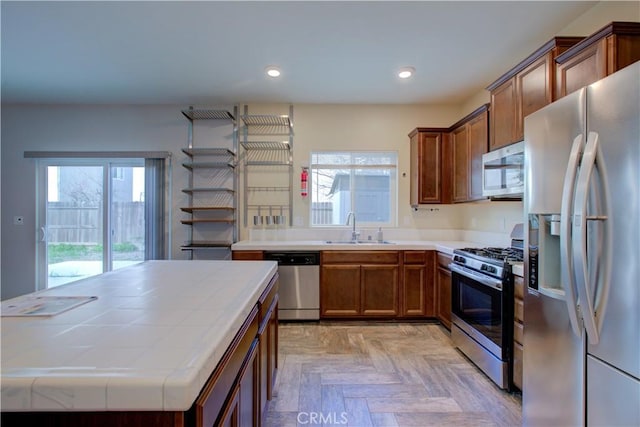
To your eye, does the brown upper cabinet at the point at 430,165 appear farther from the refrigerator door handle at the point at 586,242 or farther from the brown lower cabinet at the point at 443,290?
the refrigerator door handle at the point at 586,242

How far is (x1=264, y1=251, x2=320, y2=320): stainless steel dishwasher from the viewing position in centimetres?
331

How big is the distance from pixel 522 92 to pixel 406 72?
116cm

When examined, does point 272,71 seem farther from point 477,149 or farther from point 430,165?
point 477,149

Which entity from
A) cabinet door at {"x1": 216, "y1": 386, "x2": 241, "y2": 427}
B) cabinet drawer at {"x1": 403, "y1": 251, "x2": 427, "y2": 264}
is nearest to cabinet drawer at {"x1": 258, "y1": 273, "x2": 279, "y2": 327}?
cabinet door at {"x1": 216, "y1": 386, "x2": 241, "y2": 427}

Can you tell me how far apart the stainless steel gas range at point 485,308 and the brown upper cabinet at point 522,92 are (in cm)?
95

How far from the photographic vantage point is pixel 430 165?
3580 mm

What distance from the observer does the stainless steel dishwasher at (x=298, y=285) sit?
331 centimetres

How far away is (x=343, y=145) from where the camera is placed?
390 centimetres

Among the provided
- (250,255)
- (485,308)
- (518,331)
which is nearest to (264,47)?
(250,255)

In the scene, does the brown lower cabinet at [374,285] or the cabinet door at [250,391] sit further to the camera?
the brown lower cabinet at [374,285]

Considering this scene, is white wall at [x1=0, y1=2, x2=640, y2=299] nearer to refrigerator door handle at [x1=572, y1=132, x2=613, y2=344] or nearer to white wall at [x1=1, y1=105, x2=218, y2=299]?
white wall at [x1=1, y1=105, x2=218, y2=299]

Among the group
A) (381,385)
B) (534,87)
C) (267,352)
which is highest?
(534,87)

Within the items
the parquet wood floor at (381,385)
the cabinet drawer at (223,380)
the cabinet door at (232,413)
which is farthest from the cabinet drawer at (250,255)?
the cabinet door at (232,413)

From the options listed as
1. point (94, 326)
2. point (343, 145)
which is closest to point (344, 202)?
point (343, 145)
